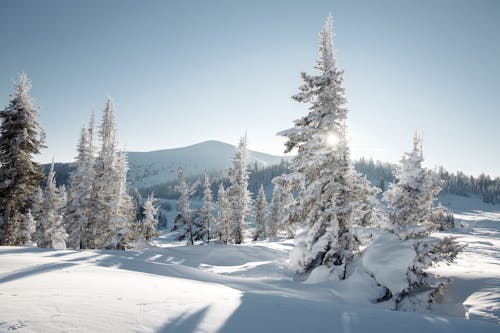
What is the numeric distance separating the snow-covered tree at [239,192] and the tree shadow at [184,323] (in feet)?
113

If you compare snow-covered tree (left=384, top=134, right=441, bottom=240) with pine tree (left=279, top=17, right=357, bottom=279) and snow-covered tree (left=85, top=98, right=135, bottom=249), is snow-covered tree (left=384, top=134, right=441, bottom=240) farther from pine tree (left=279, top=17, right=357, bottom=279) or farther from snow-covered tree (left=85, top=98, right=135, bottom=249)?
snow-covered tree (left=85, top=98, right=135, bottom=249)

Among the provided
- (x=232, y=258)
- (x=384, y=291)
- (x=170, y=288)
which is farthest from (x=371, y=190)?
(x=232, y=258)

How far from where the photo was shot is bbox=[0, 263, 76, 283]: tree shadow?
24.3 ft

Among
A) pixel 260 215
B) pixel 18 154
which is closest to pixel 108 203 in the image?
pixel 18 154

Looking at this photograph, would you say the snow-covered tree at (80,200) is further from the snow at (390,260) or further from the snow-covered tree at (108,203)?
the snow at (390,260)

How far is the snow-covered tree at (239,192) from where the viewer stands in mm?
40094

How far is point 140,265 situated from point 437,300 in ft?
42.1

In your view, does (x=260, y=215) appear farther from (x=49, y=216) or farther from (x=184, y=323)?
(x=184, y=323)

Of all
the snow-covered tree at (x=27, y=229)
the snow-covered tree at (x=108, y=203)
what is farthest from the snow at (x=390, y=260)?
the snow-covered tree at (x=27, y=229)

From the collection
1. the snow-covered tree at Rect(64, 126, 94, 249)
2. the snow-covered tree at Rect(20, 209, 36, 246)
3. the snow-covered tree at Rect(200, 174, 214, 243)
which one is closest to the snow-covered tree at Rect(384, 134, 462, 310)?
the snow-covered tree at Rect(64, 126, 94, 249)

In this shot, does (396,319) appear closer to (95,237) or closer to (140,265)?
(140,265)

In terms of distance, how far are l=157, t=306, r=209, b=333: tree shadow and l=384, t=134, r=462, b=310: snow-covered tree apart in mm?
8777

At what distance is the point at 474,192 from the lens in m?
172

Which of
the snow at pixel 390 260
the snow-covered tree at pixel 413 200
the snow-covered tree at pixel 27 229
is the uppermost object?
the snow-covered tree at pixel 413 200
